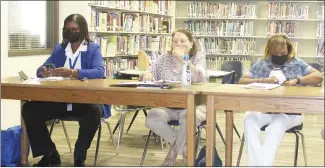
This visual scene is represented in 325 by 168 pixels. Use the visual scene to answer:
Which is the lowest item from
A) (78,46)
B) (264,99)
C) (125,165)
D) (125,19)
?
(125,165)

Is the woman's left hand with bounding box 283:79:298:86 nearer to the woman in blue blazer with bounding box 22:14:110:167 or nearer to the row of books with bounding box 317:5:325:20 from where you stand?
the woman in blue blazer with bounding box 22:14:110:167

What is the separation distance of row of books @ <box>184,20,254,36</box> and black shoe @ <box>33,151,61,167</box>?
168 inches

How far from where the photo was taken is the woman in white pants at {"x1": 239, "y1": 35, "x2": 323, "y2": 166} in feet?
9.73

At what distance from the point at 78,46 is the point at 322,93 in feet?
6.00

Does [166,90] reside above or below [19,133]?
above

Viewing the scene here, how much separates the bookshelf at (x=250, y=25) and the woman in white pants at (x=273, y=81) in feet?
12.4

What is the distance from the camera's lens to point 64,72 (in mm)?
3422

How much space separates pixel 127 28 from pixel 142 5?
0.58 meters

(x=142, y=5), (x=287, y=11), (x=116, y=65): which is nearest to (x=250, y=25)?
(x=287, y=11)

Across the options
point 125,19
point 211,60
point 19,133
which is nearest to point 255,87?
point 19,133

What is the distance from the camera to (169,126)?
3383mm

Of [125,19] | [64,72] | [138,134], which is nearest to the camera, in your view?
[64,72]

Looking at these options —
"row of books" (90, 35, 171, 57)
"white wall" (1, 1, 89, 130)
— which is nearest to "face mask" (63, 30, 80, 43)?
"white wall" (1, 1, 89, 130)

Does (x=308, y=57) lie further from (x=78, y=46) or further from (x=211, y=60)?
(x=78, y=46)
